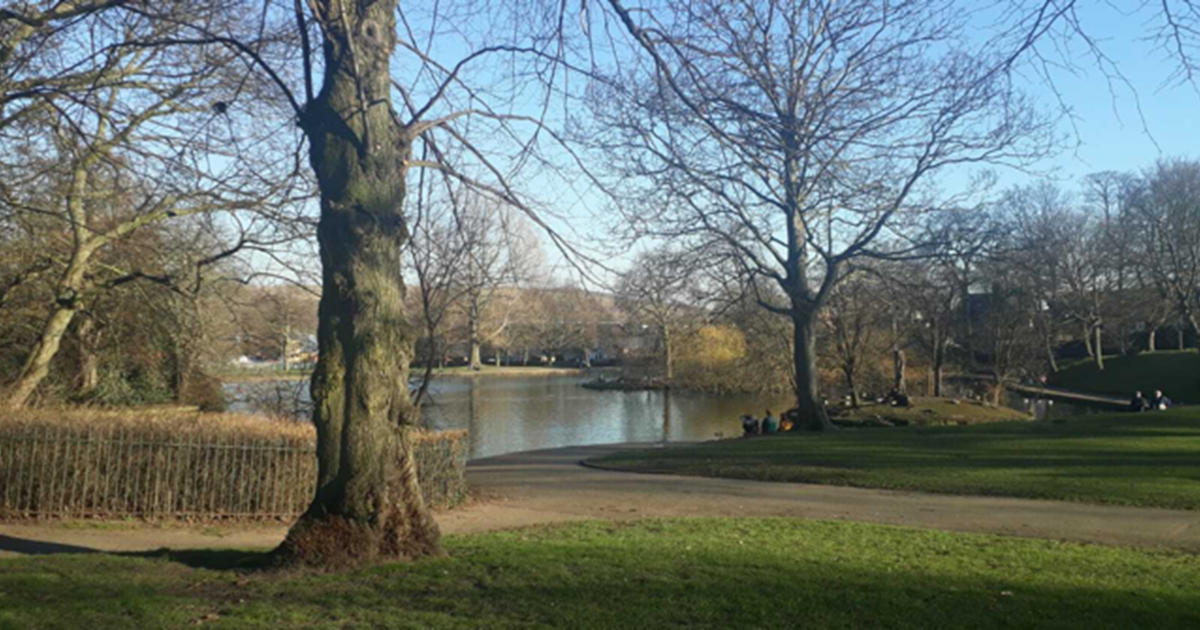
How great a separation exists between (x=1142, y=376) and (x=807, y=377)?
122ft

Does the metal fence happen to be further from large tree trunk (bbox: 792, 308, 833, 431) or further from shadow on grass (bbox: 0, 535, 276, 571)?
large tree trunk (bbox: 792, 308, 833, 431)

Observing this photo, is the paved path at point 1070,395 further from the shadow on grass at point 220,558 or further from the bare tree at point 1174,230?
the shadow on grass at point 220,558

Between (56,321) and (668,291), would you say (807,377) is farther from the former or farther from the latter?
(56,321)

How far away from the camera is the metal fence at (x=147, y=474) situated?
11219 mm

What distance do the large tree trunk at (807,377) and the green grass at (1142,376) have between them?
30.9 meters

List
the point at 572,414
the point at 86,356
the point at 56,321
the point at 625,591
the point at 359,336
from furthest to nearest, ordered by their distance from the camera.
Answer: the point at 572,414, the point at 86,356, the point at 56,321, the point at 359,336, the point at 625,591

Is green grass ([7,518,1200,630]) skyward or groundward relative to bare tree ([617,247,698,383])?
groundward

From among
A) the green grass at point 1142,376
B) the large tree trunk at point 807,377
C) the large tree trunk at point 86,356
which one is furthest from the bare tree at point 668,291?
the green grass at point 1142,376

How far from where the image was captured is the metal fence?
11219mm

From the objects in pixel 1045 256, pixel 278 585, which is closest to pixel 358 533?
pixel 278 585

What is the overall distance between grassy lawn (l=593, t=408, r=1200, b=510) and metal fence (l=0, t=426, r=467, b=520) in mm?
8064

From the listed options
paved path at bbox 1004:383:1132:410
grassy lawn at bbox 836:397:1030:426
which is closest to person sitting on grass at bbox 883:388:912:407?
grassy lawn at bbox 836:397:1030:426

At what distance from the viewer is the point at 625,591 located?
6.14 metres

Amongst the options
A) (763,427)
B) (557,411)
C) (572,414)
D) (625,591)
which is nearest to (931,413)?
(763,427)
